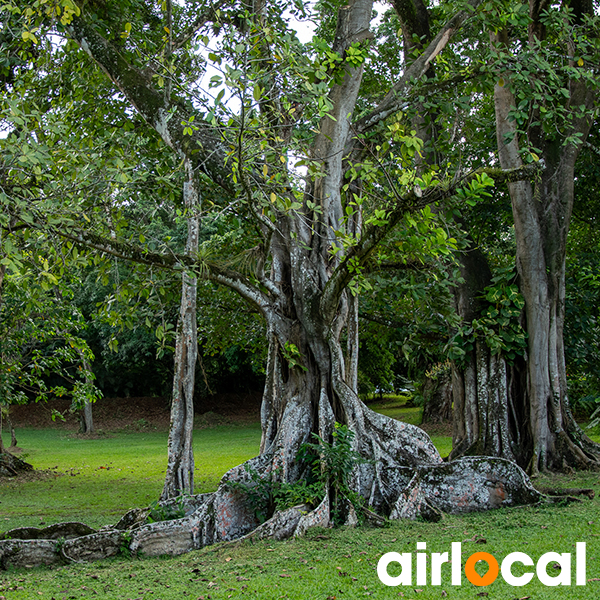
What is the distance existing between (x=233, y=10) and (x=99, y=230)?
149 inches

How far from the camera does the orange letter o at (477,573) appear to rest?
14.6 feet

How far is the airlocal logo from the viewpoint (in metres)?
4.42

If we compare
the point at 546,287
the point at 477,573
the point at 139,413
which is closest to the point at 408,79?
the point at 546,287

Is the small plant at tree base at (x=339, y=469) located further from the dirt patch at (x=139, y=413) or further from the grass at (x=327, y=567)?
the dirt patch at (x=139, y=413)

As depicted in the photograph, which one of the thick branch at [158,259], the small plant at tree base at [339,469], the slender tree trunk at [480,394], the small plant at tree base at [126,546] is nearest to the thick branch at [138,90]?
the thick branch at [158,259]

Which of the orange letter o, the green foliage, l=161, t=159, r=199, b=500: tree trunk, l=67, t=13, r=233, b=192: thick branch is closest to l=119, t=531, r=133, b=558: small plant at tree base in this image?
l=161, t=159, r=199, b=500: tree trunk

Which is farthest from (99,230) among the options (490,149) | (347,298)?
(490,149)

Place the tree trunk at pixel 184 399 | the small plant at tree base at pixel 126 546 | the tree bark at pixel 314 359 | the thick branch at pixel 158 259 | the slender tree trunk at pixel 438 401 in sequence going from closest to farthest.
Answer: the small plant at tree base at pixel 126 546 → the tree bark at pixel 314 359 → the thick branch at pixel 158 259 → the tree trunk at pixel 184 399 → the slender tree trunk at pixel 438 401

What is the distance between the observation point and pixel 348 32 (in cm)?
834

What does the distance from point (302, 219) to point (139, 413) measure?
1038 inches

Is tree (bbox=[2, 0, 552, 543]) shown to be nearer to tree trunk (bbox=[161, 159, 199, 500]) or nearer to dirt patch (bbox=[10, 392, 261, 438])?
tree trunk (bbox=[161, 159, 199, 500])

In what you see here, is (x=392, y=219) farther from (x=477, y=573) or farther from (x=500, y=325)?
(x=500, y=325)

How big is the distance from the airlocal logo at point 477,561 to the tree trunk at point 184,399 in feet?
11.5

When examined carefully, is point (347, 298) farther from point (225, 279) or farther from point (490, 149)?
point (490, 149)
